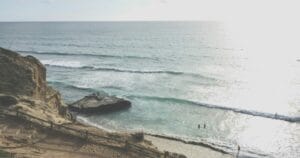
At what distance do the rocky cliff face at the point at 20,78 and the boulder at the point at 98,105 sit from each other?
1028 cm

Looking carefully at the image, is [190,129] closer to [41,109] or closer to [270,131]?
[270,131]

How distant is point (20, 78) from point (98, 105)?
1403cm

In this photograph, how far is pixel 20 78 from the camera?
26453mm


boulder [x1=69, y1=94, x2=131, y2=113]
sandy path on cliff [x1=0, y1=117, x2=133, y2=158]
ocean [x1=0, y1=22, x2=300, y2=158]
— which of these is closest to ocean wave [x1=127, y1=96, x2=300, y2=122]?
ocean [x1=0, y1=22, x2=300, y2=158]

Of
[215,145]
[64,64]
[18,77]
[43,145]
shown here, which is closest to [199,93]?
[215,145]

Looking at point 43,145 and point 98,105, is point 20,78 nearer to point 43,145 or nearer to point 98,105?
point 43,145

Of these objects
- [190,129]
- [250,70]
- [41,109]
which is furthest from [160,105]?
[250,70]

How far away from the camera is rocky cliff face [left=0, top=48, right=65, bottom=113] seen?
25.8 metres

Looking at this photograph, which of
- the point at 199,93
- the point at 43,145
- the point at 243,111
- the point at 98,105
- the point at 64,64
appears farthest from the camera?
the point at 64,64

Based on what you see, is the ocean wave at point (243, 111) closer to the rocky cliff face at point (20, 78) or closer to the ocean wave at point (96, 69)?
the ocean wave at point (96, 69)

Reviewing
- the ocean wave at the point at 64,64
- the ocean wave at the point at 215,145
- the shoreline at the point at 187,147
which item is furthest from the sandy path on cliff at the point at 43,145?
the ocean wave at the point at 64,64

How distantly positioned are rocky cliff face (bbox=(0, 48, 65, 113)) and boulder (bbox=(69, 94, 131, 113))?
10.3 meters

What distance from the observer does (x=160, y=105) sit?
143 feet

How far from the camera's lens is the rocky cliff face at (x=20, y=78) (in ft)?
84.7
